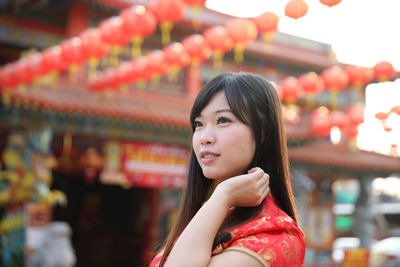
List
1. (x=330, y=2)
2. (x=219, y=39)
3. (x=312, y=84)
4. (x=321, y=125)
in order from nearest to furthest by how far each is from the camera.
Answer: (x=330, y=2) < (x=219, y=39) < (x=312, y=84) < (x=321, y=125)

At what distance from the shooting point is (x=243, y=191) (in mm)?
1242

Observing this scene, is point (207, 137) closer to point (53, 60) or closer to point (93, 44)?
point (93, 44)

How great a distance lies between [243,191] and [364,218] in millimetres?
11725

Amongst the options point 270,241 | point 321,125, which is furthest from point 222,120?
point 321,125

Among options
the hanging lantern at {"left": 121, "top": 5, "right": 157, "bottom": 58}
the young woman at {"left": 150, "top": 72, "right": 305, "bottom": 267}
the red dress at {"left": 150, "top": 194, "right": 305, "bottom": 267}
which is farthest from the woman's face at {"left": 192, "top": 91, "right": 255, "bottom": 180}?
the hanging lantern at {"left": 121, "top": 5, "right": 157, "bottom": 58}

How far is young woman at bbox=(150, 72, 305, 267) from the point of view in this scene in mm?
1160

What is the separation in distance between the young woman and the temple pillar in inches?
448

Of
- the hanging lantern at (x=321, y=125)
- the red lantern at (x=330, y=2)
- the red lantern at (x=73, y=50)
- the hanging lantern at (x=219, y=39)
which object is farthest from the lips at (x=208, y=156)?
the hanging lantern at (x=321, y=125)

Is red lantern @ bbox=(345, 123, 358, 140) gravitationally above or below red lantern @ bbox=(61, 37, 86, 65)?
below

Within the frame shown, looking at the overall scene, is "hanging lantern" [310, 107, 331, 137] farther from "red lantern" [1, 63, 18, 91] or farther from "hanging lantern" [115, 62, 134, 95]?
"red lantern" [1, 63, 18, 91]

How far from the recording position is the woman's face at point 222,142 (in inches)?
52.2

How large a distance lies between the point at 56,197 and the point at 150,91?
4.08m

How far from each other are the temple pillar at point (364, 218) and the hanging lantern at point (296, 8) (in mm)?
8542

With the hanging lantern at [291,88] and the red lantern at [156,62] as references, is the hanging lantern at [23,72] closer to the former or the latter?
the red lantern at [156,62]
